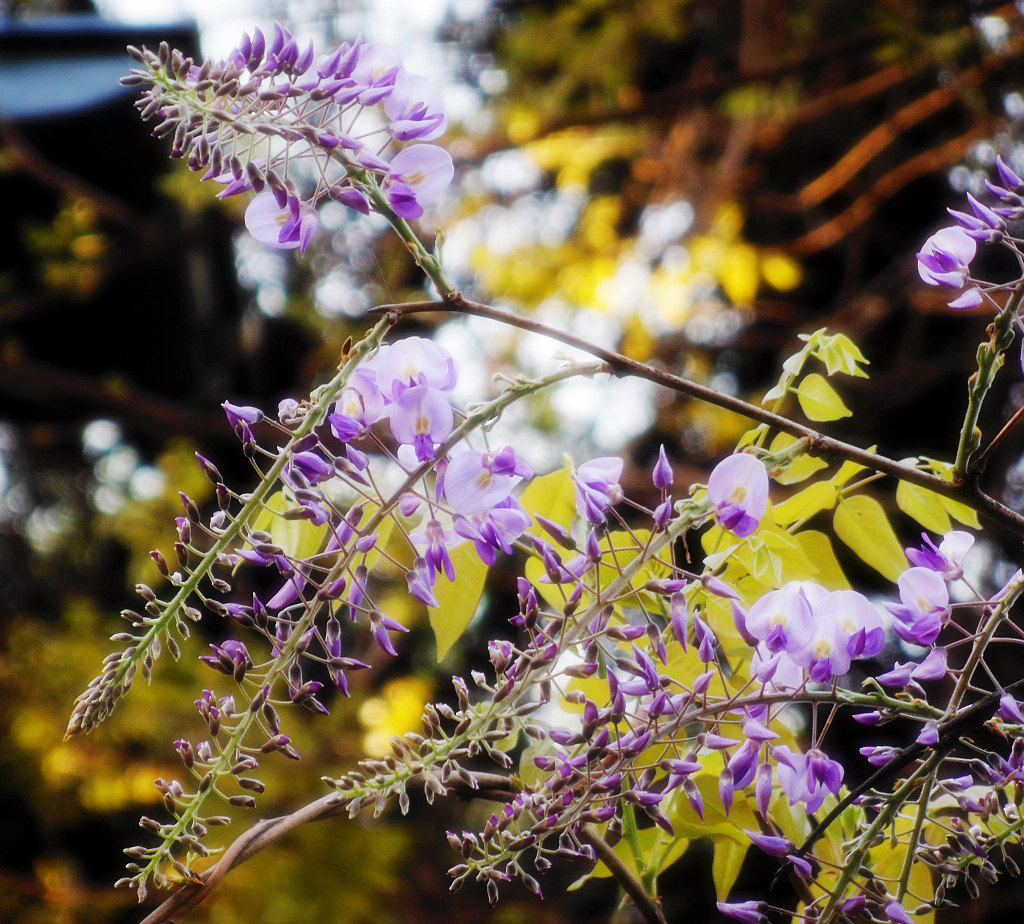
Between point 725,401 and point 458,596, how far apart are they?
15cm

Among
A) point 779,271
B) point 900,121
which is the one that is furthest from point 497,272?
point 900,121

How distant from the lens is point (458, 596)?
1.29 ft

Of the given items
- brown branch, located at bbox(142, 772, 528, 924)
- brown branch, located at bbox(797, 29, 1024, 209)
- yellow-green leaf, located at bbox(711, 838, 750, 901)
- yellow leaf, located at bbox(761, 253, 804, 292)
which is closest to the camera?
brown branch, located at bbox(142, 772, 528, 924)

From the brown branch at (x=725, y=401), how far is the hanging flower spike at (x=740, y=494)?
0.06 feet

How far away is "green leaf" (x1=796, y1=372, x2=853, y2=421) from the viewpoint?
406 mm

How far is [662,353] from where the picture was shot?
236cm

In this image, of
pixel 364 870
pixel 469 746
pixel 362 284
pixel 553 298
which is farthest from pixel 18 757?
pixel 469 746

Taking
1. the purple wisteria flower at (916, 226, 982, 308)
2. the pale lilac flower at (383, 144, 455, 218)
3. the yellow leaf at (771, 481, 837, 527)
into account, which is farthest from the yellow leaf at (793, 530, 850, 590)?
the pale lilac flower at (383, 144, 455, 218)

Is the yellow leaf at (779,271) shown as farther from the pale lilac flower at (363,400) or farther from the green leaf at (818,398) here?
the pale lilac flower at (363,400)

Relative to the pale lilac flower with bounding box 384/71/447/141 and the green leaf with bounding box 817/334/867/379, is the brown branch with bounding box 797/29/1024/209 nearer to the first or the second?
the green leaf with bounding box 817/334/867/379

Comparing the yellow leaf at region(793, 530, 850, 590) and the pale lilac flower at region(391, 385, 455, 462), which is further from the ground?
the pale lilac flower at region(391, 385, 455, 462)

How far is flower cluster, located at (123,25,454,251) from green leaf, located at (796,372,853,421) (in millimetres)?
186

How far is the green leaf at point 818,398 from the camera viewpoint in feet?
1.33

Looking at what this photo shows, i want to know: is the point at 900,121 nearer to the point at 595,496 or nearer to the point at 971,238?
the point at 971,238
